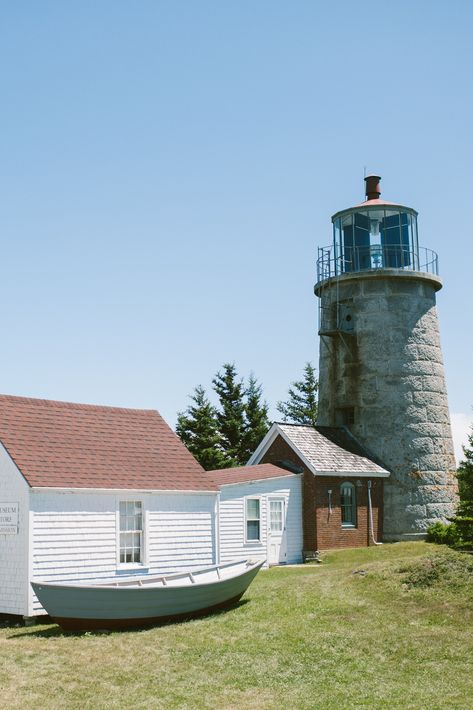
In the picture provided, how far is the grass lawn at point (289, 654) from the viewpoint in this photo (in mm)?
13305

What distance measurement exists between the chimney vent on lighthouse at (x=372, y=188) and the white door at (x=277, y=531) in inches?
574

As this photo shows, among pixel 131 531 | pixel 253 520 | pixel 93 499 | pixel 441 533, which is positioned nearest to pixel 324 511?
pixel 253 520

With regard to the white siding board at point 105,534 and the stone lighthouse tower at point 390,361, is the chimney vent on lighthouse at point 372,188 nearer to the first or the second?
the stone lighthouse tower at point 390,361

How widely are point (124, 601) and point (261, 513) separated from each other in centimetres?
1314

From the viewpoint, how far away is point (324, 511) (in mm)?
32125

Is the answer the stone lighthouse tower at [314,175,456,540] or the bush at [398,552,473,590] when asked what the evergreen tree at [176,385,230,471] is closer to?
the stone lighthouse tower at [314,175,456,540]

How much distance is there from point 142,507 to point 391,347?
54.1 ft

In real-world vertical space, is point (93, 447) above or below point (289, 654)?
above

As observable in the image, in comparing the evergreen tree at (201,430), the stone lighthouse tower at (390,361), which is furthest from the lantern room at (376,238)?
the evergreen tree at (201,430)

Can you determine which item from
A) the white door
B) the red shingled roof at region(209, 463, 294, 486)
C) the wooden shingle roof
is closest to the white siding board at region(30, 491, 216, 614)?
the red shingled roof at region(209, 463, 294, 486)

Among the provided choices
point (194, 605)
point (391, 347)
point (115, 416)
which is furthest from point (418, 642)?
point (391, 347)

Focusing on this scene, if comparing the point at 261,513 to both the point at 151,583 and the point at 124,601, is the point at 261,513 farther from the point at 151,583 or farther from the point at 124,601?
the point at 124,601

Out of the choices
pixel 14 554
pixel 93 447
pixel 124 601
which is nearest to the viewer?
pixel 124 601

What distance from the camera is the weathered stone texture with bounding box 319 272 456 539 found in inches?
1389
